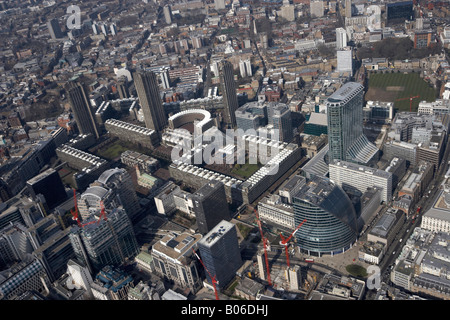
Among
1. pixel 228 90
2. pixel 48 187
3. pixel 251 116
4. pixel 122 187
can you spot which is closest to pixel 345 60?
pixel 228 90

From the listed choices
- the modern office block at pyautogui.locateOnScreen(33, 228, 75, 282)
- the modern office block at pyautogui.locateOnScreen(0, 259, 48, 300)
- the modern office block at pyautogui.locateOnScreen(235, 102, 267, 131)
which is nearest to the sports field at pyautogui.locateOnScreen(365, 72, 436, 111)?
the modern office block at pyautogui.locateOnScreen(235, 102, 267, 131)

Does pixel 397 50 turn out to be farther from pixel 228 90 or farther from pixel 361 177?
pixel 361 177

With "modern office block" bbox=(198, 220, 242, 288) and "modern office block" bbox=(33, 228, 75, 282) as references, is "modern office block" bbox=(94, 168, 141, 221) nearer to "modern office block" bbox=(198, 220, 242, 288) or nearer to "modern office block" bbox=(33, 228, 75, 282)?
"modern office block" bbox=(33, 228, 75, 282)

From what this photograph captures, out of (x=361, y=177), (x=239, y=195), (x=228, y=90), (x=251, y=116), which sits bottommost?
(x=239, y=195)

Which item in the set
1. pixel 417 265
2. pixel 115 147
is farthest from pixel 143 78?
pixel 417 265

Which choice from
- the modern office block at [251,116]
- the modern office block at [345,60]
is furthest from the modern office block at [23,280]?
the modern office block at [345,60]

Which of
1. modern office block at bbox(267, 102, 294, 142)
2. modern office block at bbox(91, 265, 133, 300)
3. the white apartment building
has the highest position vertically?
Result: modern office block at bbox(267, 102, 294, 142)
